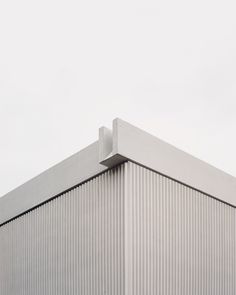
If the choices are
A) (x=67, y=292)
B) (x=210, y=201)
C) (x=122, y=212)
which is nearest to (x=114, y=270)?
(x=122, y=212)

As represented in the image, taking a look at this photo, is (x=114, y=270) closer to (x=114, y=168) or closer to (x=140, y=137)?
(x=114, y=168)

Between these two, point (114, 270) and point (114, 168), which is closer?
point (114, 270)

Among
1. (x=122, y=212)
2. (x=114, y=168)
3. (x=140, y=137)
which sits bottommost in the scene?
(x=122, y=212)

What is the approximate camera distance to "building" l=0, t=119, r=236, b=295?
1312 centimetres

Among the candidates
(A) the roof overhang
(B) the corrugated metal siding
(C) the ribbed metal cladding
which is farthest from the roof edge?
(B) the corrugated metal siding

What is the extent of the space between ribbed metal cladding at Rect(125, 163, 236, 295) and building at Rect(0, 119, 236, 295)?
0.03 meters

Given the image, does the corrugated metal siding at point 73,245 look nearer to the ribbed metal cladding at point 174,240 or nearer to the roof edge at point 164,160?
the ribbed metal cladding at point 174,240

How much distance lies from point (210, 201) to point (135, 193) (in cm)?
394

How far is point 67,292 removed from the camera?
47.7 feet

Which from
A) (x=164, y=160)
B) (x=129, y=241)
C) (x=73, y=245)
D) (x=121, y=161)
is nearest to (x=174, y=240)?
(x=129, y=241)

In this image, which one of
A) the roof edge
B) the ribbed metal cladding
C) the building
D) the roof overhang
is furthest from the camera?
the roof overhang

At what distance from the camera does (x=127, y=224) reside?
42.2 ft

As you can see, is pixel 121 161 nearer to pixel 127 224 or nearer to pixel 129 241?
pixel 127 224

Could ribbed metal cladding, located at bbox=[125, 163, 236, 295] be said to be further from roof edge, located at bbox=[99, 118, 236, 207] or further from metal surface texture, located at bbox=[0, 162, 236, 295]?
roof edge, located at bbox=[99, 118, 236, 207]
